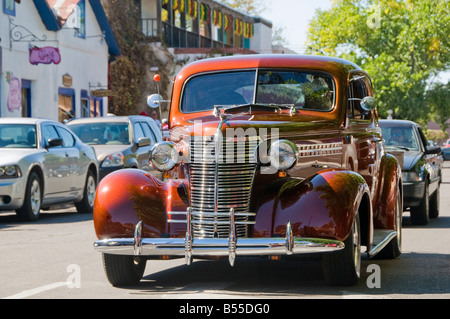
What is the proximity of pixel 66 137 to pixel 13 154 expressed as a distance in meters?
2.16

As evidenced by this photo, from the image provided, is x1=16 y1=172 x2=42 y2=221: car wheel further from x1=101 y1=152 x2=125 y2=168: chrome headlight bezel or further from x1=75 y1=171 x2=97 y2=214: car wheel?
x1=101 y1=152 x2=125 y2=168: chrome headlight bezel

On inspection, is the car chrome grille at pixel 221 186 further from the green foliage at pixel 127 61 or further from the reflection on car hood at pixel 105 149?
the green foliage at pixel 127 61

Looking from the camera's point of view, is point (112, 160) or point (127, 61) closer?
point (112, 160)

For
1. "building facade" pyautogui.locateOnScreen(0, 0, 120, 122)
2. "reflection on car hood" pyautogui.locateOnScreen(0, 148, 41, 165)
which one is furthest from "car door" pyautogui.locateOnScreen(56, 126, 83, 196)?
"building facade" pyautogui.locateOnScreen(0, 0, 120, 122)

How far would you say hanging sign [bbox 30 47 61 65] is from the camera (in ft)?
94.9

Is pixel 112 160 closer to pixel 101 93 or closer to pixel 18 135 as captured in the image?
pixel 18 135

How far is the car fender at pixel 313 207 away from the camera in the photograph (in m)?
7.99

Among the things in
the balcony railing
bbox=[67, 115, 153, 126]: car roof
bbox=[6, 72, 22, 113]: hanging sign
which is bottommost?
bbox=[67, 115, 153, 126]: car roof

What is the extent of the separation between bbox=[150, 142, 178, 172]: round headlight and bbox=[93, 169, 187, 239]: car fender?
13cm

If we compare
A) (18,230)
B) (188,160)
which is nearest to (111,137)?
(18,230)

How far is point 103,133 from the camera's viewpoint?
70.8ft

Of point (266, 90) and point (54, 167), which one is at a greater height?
point (266, 90)

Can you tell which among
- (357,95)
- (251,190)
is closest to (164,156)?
(251,190)

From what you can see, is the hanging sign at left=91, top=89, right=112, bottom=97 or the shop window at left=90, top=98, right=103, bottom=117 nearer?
the hanging sign at left=91, top=89, right=112, bottom=97
